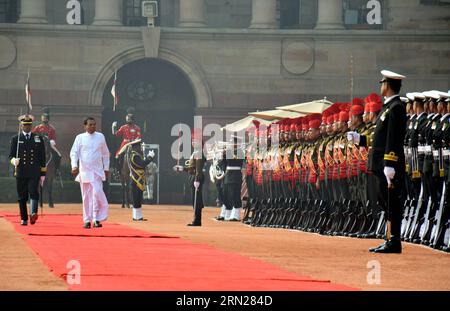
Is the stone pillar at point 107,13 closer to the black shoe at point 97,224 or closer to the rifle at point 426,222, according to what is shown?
the black shoe at point 97,224

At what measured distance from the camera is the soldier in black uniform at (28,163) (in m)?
30.1

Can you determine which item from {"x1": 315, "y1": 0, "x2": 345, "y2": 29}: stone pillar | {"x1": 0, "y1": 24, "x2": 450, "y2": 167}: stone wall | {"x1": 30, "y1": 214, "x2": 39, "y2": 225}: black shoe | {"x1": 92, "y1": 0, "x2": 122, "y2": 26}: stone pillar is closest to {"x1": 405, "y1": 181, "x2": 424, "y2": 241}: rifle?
{"x1": 30, "y1": 214, "x2": 39, "y2": 225}: black shoe

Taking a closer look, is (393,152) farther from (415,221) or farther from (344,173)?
(344,173)

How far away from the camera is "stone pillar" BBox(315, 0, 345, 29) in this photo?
60250 mm

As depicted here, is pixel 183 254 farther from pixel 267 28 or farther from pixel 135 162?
pixel 267 28

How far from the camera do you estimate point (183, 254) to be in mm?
19344

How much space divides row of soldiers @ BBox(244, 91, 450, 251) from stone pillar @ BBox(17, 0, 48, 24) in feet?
77.1

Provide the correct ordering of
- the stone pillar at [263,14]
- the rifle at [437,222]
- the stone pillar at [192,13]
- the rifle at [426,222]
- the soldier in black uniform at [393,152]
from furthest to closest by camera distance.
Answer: the stone pillar at [263,14], the stone pillar at [192,13], the rifle at [426,222], the rifle at [437,222], the soldier in black uniform at [393,152]

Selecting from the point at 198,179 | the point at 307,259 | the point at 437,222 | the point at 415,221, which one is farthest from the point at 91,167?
the point at 307,259

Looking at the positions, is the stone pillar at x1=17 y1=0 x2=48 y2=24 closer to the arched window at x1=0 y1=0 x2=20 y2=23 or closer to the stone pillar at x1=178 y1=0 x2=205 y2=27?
the arched window at x1=0 y1=0 x2=20 y2=23

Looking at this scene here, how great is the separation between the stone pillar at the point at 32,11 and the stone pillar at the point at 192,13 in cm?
542

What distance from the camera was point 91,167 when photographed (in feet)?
98.6

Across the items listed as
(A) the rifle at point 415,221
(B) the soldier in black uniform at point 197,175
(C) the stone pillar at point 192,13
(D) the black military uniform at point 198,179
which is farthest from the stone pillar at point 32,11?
(A) the rifle at point 415,221

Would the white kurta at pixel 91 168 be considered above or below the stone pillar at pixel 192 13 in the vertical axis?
below
